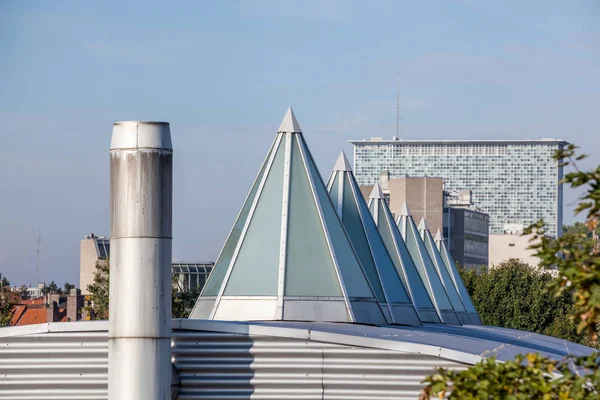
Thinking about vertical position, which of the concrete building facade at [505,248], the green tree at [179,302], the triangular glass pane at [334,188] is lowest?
the concrete building facade at [505,248]

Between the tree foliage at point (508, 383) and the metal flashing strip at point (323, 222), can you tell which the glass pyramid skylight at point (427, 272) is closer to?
the metal flashing strip at point (323, 222)

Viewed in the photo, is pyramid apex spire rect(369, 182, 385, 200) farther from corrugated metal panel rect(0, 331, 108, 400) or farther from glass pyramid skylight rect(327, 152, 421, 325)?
corrugated metal panel rect(0, 331, 108, 400)

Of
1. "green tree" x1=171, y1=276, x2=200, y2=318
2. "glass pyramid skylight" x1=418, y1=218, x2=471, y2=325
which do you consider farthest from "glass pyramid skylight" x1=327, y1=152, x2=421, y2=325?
"glass pyramid skylight" x1=418, y1=218, x2=471, y2=325

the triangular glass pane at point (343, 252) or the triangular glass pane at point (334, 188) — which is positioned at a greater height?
the triangular glass pane at point (334, 188)

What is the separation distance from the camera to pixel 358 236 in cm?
3488

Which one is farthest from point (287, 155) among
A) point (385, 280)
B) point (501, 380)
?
point (501, 380)

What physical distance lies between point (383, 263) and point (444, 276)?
21505 mm

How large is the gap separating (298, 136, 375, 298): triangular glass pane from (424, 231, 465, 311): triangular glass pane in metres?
23.6

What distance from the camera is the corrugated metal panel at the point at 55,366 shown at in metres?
20.9

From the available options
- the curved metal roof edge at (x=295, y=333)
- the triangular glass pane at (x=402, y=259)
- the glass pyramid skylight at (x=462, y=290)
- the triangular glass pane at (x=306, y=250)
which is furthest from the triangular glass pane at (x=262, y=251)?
the glass pyramid skylight at (x=462, y=290)

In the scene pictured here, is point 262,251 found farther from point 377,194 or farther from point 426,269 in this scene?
point 426,269

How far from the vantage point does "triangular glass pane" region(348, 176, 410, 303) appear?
3409 cm

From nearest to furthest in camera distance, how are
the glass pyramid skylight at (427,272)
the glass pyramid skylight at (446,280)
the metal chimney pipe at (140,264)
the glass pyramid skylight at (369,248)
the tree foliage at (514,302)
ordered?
the metal chimney pipe at (140,264), the glass pyramid skylight at (369,248), the glass pyramid skylight at (427,272), the glass pyramid skylight at (446,280), the tree foliage at (514,302)

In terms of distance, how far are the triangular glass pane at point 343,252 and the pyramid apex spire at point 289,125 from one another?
1.04m
